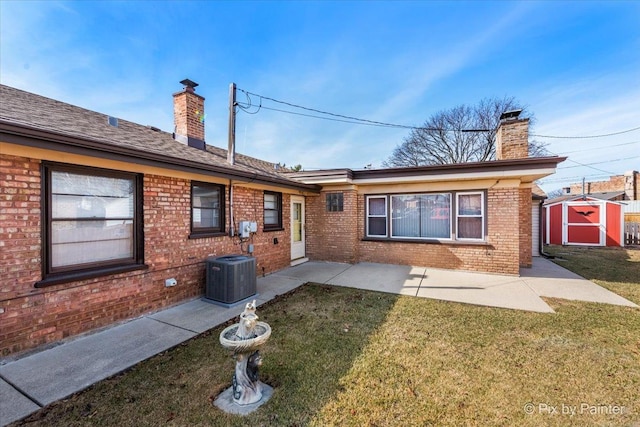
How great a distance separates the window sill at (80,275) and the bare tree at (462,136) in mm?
21487

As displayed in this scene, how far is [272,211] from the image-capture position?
8047mm

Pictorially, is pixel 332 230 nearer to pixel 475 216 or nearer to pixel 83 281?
pixel 475 216

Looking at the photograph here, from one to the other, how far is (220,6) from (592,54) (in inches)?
535

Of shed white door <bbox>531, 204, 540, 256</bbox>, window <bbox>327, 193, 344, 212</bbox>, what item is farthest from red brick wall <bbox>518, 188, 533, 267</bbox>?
window <bbox>327, 193, 344, 212</bbox>

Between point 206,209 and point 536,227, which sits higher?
point 206,209

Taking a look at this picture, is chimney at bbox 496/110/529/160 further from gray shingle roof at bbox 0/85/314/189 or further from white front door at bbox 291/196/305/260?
gray shingle roof at bbox 0/85/314/189

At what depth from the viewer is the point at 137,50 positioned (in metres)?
7.18

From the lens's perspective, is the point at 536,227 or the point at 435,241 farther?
the point at 536,227

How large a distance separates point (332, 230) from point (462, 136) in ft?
62.5

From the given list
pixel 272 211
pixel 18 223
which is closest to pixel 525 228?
pixel 272 211

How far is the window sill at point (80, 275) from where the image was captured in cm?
342

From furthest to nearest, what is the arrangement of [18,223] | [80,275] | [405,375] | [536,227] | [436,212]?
[536,227], [436,212], [80,275], [18,223], [405,375]

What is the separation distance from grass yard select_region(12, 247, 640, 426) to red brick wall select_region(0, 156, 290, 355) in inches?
60.7

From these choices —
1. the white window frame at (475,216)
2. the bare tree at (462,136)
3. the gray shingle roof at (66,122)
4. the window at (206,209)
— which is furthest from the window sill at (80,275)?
the bare tree at (462,136)
